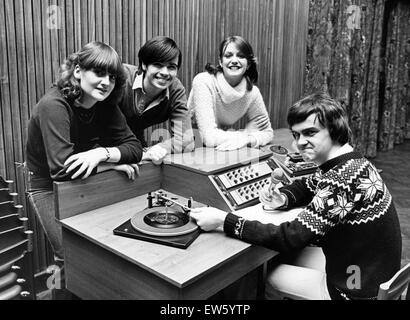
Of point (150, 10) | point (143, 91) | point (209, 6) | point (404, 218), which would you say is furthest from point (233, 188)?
point (404, 218)

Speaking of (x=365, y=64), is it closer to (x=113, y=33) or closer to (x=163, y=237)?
(x=113, y=33)

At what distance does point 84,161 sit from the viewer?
2.00m

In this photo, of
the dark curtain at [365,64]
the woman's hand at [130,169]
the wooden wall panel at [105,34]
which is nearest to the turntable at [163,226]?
the woman's hand at [130,169]

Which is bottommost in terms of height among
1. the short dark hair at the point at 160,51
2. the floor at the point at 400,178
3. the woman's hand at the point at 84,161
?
the floor at the point at 400,178

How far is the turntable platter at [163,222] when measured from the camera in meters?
1.80

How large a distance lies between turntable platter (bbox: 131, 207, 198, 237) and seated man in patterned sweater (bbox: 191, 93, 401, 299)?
75 millimetres

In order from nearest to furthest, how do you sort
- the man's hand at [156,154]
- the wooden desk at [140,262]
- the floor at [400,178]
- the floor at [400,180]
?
the wooden desk at [140,262] → the man's hand at [156,154] → the floor at [400,180] → the floor at [400,178]

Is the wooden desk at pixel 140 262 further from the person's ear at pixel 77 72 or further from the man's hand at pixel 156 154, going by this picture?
the person's ear at pixel 77 72

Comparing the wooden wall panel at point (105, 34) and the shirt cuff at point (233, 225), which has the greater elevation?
the wooden wall panel at point (105, 34)

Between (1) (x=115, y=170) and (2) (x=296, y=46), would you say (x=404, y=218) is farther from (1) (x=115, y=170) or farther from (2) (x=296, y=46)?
(1) (x=115, y=170)

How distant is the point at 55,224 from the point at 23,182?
644mm

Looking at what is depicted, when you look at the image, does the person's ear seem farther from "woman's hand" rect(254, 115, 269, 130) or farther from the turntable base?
"woman's hand" rect(254, 115, 269, 130)

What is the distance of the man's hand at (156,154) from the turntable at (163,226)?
0.33m

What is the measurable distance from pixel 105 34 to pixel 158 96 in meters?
0.57
